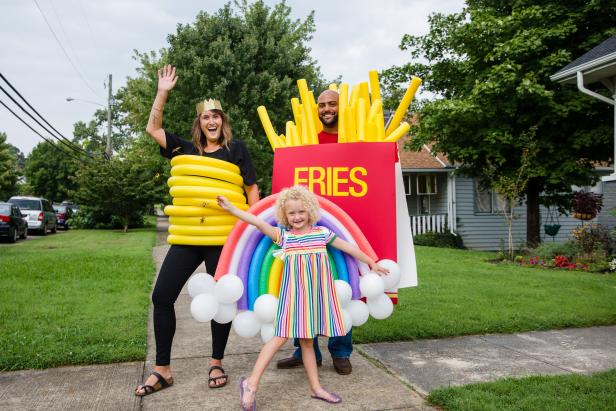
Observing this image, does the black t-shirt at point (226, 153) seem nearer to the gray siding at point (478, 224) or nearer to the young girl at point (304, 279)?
the young girl at point (304, 279)

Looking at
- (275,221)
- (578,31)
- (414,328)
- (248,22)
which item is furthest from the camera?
(248,22)

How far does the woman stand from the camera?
11.9 ft

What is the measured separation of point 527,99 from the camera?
12.7m

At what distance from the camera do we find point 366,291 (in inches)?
138

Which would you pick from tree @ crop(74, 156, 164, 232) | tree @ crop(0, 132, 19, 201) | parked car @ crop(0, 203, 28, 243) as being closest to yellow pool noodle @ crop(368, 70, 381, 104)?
parked car @ crop(0, 203, 28, 243)

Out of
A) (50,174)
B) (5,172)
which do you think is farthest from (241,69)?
(50,174)

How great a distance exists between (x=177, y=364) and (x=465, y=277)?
5993 millimetres

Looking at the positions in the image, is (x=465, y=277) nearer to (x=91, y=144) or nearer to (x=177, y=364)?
(x=177, y=364)

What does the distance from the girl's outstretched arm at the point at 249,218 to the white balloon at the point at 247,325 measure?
0.55 meters

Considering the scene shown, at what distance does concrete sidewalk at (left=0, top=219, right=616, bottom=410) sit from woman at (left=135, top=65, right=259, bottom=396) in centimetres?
15

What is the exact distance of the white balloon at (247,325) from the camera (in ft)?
11.4

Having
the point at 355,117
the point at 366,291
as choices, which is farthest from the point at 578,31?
the point at 366,291

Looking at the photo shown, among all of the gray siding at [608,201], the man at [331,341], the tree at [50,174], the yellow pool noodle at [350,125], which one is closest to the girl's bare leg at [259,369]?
the man at [331,341]

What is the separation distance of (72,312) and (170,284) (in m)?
3.00
